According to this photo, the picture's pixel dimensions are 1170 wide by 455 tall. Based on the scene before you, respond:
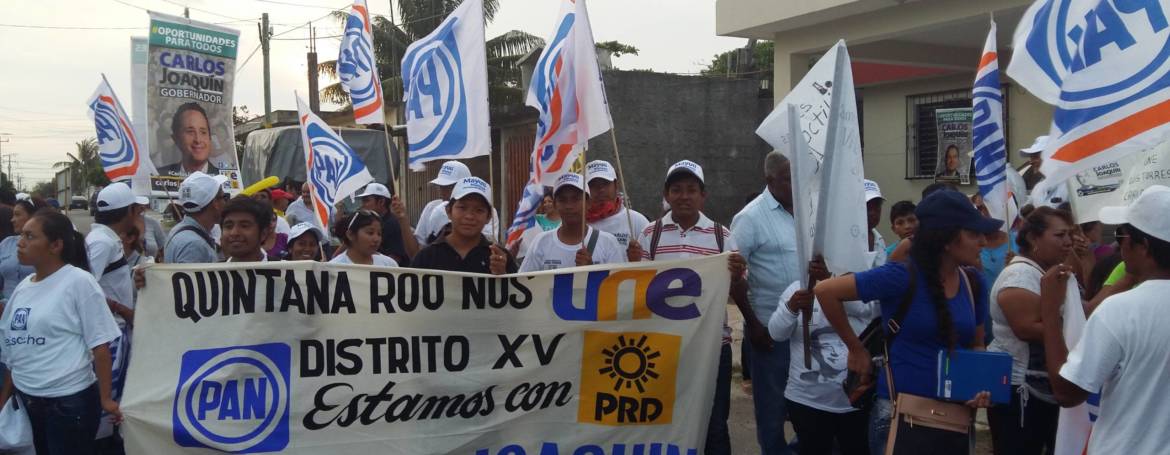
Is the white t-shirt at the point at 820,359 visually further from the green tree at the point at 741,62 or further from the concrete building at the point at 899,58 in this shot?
the green tree at the point at 741,62

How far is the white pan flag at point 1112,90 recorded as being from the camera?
3627 millimetres

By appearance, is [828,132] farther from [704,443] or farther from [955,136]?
[955,136]

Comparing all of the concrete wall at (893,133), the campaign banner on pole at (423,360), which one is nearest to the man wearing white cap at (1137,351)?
the campaign banner on pole at (423,360)

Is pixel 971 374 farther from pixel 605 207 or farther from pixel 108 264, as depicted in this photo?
pixel 108 264

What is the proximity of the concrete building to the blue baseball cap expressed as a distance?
711cm

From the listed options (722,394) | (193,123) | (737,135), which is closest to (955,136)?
(737,135)

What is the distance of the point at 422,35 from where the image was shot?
28.1m

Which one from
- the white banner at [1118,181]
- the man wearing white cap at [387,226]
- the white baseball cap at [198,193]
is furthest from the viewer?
the man wearing white cap at [387,226]

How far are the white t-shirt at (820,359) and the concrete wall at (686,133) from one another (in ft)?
30.9

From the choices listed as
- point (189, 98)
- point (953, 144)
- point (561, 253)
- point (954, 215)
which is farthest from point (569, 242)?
point (953, 144)

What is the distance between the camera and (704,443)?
4.57 metres

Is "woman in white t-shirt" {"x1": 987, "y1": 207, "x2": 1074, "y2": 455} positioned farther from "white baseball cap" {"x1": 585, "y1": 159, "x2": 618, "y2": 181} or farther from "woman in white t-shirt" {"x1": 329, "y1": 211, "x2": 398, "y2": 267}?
"woman in white t-shirt" {"x1": 329, "y1": 211, "x2": 398, "y2": 267}

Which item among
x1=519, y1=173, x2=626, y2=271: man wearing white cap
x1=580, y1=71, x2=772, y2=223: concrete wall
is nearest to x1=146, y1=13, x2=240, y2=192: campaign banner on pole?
x1=519, y1=173, x2=626, y2=271: man wearing white cap

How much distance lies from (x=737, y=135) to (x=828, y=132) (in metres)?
11.2
